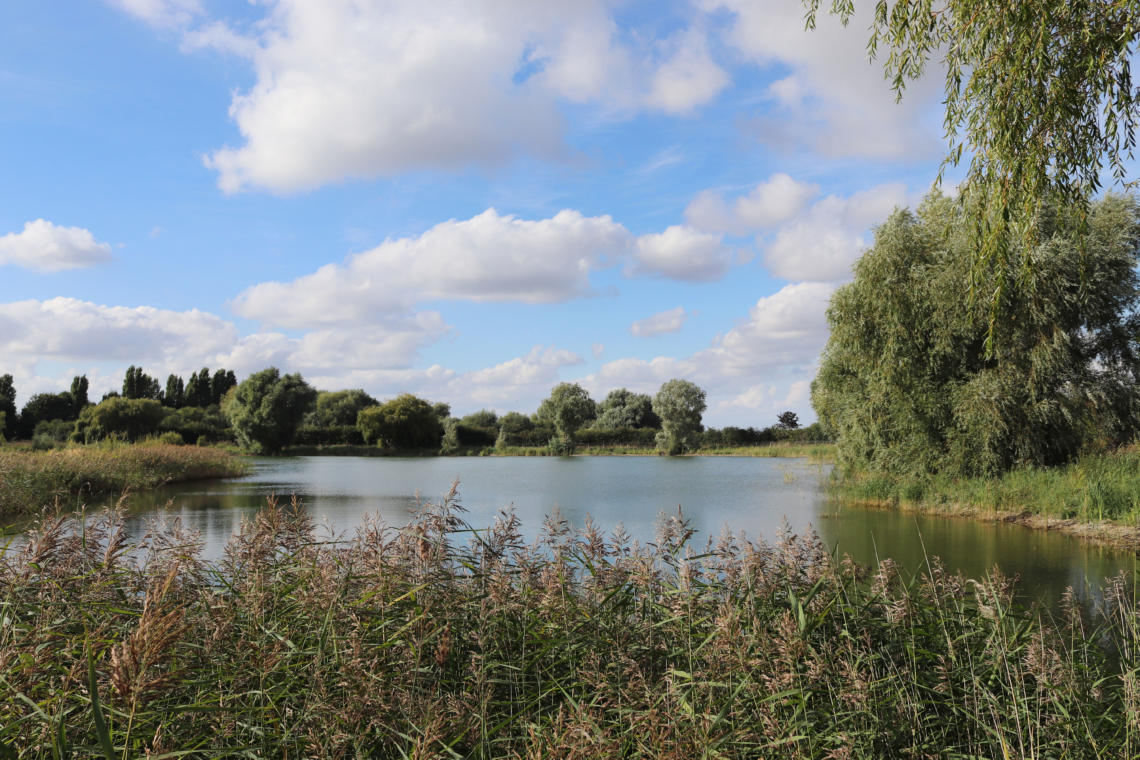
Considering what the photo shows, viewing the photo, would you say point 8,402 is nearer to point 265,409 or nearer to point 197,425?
point 197,425

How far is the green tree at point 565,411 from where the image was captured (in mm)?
49312

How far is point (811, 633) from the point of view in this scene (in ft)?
9.04

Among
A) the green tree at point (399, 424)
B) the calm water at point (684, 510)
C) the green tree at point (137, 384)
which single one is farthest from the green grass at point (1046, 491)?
the green tree at point (137, 384)

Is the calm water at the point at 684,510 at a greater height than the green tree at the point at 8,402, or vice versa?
the green tree at the point at 8,402

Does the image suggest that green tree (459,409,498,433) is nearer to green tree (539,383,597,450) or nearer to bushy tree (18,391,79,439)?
green tree (539,383,597,450)

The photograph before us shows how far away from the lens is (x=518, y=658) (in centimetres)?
295

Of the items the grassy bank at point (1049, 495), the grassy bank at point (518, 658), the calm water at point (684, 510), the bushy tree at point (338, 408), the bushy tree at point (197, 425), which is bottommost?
the calm water at point (684, 510)

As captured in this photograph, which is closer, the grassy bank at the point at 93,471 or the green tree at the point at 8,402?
the grassy bank at the point at 93,471

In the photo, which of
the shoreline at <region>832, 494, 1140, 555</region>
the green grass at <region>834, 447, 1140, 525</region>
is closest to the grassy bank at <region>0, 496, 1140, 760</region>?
the shoreline at <region>832, 494, 1140, 555</region>

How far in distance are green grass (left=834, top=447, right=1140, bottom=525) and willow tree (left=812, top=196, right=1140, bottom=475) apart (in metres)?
0.44

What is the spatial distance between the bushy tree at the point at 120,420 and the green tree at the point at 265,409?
6.54 metres

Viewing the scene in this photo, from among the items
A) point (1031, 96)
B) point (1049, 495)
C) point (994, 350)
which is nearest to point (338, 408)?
point (994, 350)

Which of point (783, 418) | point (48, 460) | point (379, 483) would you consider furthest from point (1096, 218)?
point (783, 418)

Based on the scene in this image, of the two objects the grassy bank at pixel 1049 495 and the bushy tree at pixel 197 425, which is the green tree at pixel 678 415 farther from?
the grassy bank at pixel 1049 495
